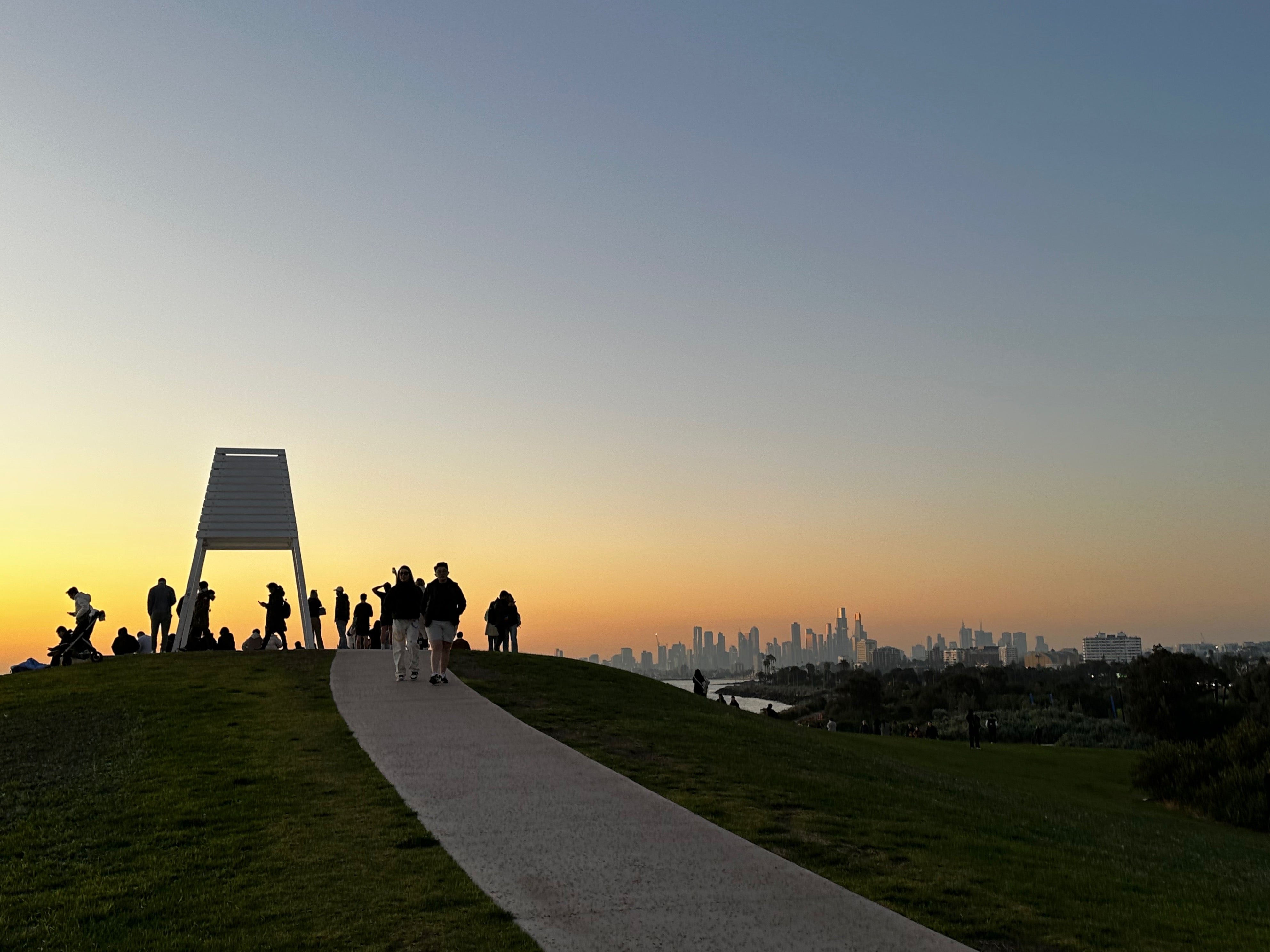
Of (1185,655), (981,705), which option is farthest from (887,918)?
(981,705)

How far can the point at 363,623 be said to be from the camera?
29969 millimetres

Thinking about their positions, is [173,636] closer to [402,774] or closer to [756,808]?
[402,774]

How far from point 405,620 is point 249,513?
44.7 feet

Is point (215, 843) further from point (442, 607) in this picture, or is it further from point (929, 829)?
point (442, 607)

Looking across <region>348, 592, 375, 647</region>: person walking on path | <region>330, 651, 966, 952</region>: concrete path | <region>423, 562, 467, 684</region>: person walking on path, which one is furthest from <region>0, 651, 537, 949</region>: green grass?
<region>348, 592, 375, 647</region>: person walking on path

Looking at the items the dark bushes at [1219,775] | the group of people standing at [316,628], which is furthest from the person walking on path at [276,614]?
the dark bushes at [1219,775]

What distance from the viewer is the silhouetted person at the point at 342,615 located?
30328 millimetres

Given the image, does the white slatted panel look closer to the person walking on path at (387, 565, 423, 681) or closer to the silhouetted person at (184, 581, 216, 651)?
the silhouetted person at (184, 581, 216, 651)

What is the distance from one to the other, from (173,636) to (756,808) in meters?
24.5

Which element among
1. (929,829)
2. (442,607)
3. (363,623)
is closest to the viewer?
(929,829)

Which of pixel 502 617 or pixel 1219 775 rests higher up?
pixel 502 617

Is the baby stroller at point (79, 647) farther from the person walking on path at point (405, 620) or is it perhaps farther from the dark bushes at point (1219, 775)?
the dark bushes at point (1219, 775)

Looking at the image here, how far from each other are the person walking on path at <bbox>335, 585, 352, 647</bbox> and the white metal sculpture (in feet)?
3.12

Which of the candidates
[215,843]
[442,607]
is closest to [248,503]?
[442,607]
